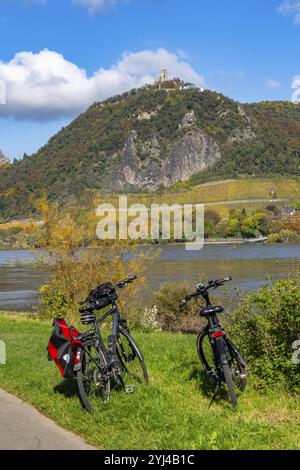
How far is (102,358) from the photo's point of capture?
6.12 meters

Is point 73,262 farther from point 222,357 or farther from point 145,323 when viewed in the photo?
point 222,357

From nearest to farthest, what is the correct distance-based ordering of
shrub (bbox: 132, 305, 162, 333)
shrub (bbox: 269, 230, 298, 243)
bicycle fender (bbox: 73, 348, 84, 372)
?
bicycle fender (bbox: 73, 348, 84, 372)
shrub (bbox: 132, 305, 162, 333)
shrub (bbox: 269, 230, 298, 243)

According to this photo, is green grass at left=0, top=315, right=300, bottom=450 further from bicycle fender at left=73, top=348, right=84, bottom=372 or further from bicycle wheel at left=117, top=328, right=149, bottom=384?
bicycle fender at left=73, top=348, right=84, bottom=372

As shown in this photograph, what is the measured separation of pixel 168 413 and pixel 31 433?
1.35m

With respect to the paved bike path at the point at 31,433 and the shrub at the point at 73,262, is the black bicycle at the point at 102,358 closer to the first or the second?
the paved bike path at the point at 31,433

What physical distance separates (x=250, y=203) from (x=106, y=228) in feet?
445

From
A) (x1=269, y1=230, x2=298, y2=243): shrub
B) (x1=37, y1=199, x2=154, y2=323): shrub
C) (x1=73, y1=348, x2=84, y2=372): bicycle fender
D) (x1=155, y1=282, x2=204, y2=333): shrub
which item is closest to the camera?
(x1=73, y1=348, x2=84, y2=372): bicycle fender

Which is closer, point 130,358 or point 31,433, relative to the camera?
point 31,433

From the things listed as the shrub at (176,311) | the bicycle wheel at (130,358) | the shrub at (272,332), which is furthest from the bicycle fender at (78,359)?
the shrub at (176,311)

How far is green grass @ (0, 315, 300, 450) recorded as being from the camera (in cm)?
488

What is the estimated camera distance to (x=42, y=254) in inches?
856

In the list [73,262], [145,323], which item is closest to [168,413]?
[145,323]

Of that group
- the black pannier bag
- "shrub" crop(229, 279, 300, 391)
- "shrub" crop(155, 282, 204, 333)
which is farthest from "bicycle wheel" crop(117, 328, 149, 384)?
"shrub" crop(155, 282, 204, 333)

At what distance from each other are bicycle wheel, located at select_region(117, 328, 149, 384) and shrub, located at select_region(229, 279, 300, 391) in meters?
1.39
